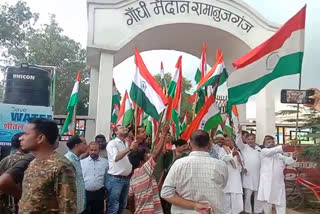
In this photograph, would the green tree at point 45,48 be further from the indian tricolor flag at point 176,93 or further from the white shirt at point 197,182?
the white shirt at point 197,182

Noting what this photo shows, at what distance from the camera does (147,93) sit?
6.72 meters

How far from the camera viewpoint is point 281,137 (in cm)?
1603

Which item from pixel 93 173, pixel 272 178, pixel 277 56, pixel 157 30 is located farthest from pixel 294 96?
pixel 157 30

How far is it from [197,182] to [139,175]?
3.86ft

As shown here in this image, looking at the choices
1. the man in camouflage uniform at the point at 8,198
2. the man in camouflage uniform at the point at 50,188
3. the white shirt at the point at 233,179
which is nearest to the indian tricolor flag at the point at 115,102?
the white shirt at the point at 233,179

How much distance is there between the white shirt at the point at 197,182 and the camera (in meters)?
3.42

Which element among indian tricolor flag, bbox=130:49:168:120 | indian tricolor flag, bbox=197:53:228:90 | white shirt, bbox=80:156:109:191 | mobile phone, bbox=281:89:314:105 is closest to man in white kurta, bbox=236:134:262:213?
indian tricolor flag, bbox=197:53:228:90

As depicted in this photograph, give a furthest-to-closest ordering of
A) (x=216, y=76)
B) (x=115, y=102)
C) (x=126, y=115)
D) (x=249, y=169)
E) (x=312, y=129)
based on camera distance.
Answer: (x=115, y=102)
(x=312, y=129)
(x=126, y=115)
(x=249, y=169)
(x=216, y=76)

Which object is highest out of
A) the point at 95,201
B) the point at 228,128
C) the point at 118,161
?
the point at 228,128

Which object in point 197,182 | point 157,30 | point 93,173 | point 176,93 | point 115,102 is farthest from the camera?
point 157,30

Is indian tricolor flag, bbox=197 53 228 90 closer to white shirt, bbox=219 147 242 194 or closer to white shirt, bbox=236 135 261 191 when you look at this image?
white shirt, bbox=219 147 242 194

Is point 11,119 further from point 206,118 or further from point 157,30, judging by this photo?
point 157,30

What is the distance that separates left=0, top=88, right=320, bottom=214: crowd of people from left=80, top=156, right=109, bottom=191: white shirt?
0.05 ft

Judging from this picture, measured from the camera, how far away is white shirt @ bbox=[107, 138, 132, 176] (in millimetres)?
5938
